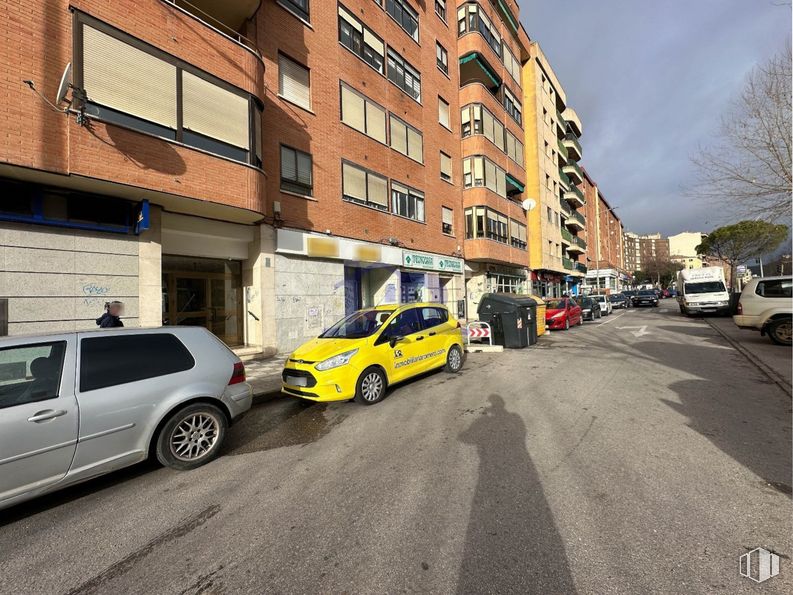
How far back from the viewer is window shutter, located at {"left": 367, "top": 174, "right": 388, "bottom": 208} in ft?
45.3

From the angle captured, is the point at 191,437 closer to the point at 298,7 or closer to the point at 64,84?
the point at 64,84

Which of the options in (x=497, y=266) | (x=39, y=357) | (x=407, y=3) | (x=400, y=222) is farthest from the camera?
(x=497, y=266)

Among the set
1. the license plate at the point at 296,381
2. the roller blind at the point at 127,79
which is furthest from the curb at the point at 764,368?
the roller blind at the point at 127,79

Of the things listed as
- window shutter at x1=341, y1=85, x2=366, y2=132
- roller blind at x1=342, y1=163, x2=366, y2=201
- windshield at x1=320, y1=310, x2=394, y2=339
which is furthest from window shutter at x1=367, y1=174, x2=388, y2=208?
windshield at x1=320, y1=310, x2=394, y2=339

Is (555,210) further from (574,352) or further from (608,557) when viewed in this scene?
(608,557)

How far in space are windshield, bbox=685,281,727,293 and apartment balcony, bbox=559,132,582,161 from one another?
20842 millimetres

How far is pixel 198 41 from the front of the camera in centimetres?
796

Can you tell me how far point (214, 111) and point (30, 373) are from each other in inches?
292

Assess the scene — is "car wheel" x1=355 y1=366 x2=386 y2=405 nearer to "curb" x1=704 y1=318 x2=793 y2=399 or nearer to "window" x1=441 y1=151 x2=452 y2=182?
"curb" x1=704 y1=318 x2=793 y2=399

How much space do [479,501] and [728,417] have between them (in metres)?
4.09

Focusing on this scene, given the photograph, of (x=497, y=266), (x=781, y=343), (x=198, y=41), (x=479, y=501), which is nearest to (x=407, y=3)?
(x=198, y=41)

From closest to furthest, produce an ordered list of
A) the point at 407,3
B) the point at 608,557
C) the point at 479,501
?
the point at 608,557, the point at 479,501, the point at 407,3

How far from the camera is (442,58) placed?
62.5 feet

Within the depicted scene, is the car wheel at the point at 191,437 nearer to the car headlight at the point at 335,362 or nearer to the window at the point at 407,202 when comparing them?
the car headlight at the point at 335,362
